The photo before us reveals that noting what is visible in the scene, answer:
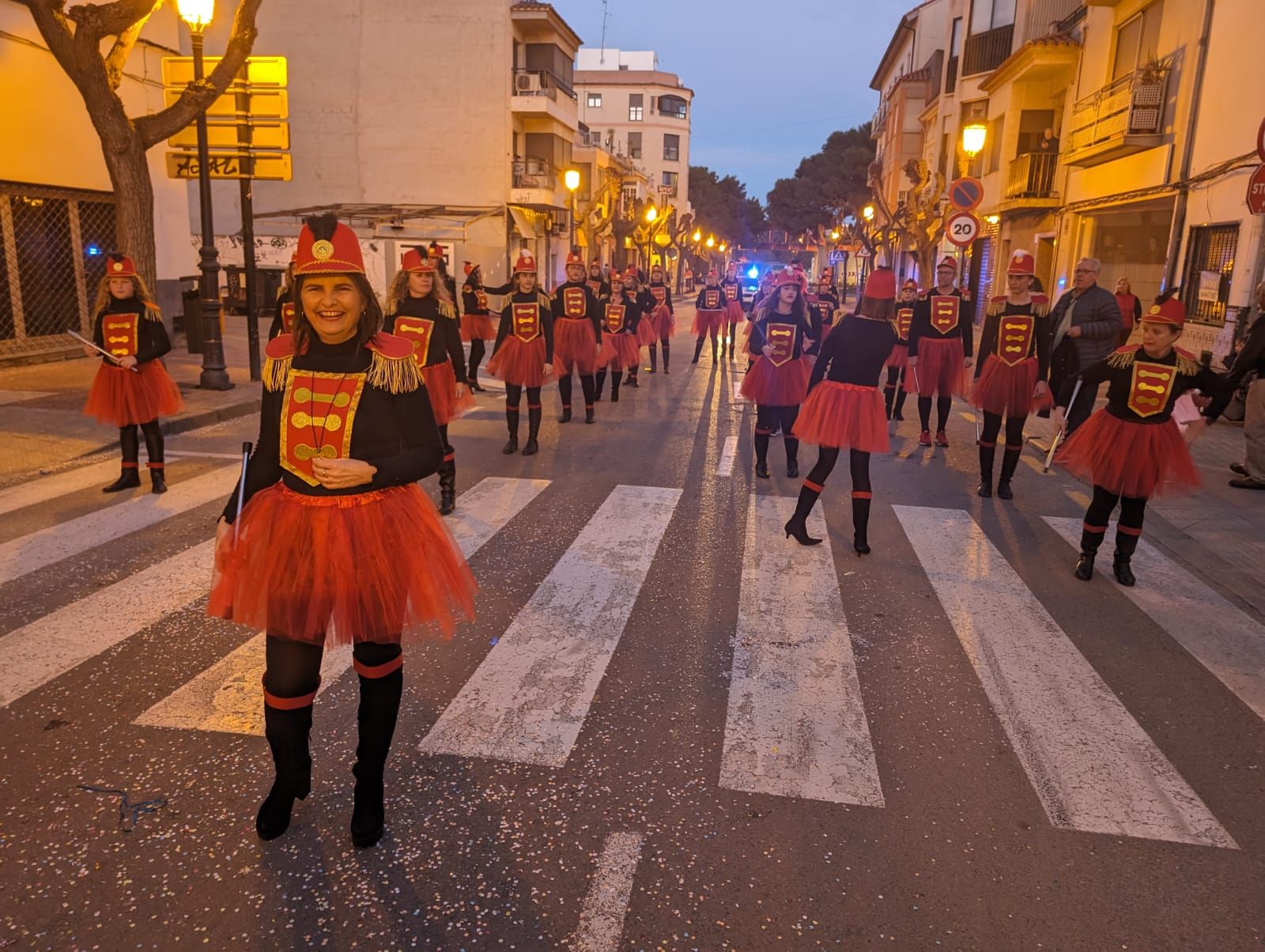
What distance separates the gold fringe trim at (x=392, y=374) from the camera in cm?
310

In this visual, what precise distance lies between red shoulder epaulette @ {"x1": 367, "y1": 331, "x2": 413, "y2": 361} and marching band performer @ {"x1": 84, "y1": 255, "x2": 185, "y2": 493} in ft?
17.2

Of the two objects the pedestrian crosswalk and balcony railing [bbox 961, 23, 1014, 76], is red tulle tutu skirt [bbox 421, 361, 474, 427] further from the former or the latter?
balcony railing [bbox 961, 23, 1014, 76]

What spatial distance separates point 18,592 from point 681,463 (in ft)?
20.0

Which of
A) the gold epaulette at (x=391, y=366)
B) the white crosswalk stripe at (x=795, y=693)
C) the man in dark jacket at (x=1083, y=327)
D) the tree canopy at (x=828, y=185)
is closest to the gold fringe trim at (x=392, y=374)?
the gold epaulette at (x=391, y=366)

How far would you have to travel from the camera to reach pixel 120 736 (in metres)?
3.90

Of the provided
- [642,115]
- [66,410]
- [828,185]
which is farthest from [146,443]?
[828,185]

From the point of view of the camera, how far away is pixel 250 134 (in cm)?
1432

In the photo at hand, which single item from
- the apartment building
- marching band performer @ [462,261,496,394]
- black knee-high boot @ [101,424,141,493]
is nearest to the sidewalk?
black knee-high boot @ [101,424,141,493]

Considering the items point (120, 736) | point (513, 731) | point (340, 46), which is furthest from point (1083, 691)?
point (340, 46)

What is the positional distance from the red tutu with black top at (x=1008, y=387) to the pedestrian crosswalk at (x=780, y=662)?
61.4 inches

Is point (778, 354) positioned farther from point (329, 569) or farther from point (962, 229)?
point (962, 229)

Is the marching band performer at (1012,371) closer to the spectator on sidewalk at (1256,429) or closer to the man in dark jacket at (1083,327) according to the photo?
the man in dark jacket at (1083,327)

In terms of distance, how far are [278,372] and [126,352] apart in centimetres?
539

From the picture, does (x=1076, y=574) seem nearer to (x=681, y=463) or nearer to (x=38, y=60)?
(x=681, y=463)
